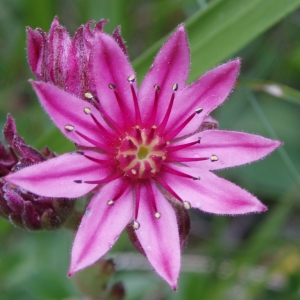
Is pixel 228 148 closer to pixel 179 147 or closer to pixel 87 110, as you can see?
pixel 179 147

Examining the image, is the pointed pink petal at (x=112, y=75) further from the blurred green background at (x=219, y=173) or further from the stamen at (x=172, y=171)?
the blurred green background at (x=219, y=173)

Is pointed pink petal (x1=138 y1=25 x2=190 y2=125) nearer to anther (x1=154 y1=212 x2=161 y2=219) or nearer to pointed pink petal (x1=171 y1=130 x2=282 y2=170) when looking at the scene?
pointed pink petal (x1=171 y1=130 x2=282 y2=170)

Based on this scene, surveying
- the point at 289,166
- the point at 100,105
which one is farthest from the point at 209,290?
the point at 100,105

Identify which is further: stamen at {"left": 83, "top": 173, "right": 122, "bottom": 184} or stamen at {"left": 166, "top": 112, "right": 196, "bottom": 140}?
stamen at {"left": 166, "top": 112, "right": 196, "bottom": 140}

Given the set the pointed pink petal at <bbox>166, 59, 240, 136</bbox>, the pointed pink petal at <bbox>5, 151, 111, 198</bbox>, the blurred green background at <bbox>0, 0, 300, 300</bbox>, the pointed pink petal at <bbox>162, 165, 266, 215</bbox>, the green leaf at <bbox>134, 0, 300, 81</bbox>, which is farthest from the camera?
the blurred green background at <bbox>0, 0, 300, 300</bbox>

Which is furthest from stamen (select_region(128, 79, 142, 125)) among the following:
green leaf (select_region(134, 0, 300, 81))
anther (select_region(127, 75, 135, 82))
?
green leaf (select_region(134, 0, 300, 81))

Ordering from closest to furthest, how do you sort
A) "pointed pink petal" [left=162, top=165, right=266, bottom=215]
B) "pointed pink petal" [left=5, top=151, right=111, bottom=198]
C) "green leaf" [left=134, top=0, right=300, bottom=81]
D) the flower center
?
"pointed pink petal" [left=5, top=151, right=111, bottom=198] < "pointed pink petal" [left=162, top=165, right=266, bottom=215] < the flower center < "green leaf" [left=134, top=0, right=300, bottom=81]

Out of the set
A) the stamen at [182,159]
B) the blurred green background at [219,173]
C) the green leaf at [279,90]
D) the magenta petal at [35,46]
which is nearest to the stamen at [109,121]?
the stamen at [182,159]
